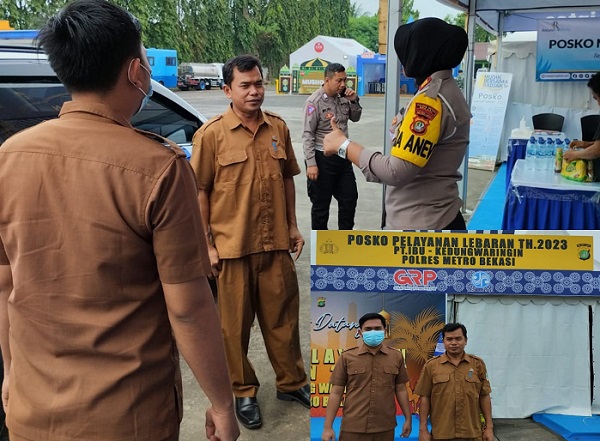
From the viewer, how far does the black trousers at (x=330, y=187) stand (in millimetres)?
5605

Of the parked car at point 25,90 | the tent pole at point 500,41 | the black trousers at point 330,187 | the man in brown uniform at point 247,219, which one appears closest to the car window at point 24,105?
the parked car at point 25,90

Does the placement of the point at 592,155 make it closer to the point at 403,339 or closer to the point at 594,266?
the point at 594,266

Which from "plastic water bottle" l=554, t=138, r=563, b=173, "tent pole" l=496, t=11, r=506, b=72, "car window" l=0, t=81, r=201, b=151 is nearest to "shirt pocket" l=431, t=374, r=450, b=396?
"car window" l=0, t=81, r=201, b=151

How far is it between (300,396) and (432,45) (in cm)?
184

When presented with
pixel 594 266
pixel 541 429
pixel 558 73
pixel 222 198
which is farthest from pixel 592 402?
pixel 558 73

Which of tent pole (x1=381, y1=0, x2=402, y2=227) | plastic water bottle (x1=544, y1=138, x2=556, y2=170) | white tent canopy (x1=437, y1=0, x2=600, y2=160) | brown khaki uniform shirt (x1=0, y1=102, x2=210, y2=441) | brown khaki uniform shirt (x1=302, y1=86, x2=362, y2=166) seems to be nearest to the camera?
brown khaki uniform shirt (x1=0, y1=102, x2=210, y2=441)

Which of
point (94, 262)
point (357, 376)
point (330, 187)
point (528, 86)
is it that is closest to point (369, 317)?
point (357, 376)

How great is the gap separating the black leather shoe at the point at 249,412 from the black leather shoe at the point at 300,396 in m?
0.22

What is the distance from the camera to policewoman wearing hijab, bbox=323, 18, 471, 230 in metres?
2.31

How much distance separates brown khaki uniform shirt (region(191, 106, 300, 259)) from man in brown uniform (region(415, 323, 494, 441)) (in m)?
0.94

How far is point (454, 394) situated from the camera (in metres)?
2.49

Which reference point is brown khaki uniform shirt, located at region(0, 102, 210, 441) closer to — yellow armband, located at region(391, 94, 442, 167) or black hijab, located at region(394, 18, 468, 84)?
yellow armband, located at region(391, 94, 442, 167)

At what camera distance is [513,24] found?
10.6 meters

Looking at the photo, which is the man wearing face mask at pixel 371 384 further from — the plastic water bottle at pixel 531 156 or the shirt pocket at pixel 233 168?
the plastic water bottle at pixel 531 156
